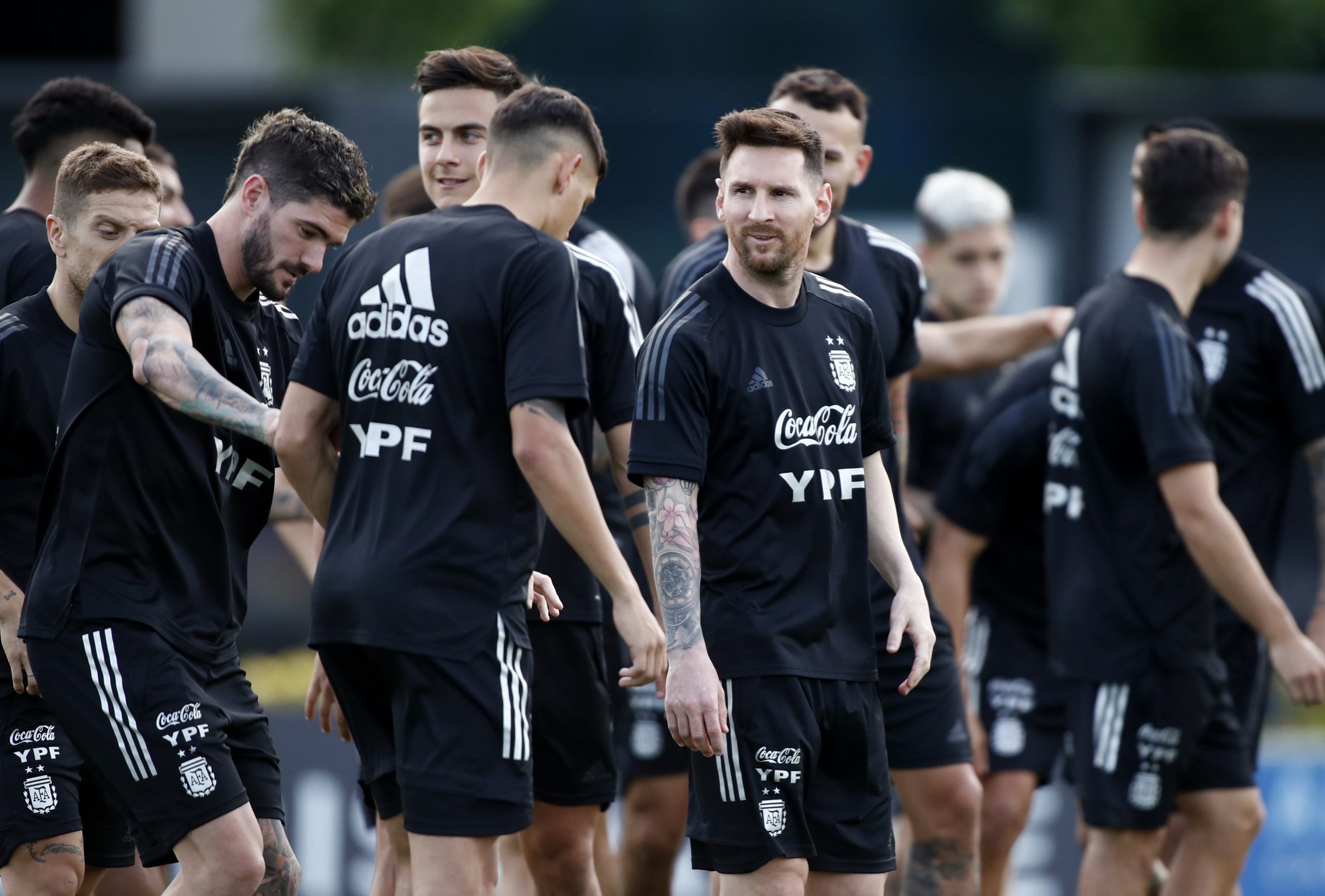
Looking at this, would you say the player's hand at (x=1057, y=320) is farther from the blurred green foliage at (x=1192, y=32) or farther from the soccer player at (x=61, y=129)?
the blurred green foliage at (x=1192, y=32)

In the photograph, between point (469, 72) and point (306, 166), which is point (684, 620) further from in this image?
point (469, 72)

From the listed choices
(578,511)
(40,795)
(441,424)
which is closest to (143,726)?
(40,795)

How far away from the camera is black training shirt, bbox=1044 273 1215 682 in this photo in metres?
5.89

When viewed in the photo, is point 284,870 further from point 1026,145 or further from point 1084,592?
point 1026,145

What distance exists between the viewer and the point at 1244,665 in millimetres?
6465

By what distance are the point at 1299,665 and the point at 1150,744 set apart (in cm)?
57

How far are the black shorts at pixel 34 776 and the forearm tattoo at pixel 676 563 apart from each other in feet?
5.99

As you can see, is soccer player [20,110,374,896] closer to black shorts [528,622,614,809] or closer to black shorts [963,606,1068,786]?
black shorts [528,622,614,809]

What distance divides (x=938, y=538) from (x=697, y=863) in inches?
112

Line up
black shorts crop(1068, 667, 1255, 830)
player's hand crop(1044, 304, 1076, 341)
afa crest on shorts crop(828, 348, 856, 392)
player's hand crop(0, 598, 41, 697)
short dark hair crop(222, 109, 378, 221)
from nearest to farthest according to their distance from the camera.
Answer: short dark hair crop(222, 109, 378, 221)
afa crest on shorts crop(828, 348, 856, 392)
player's hand crop(0, 598, 41, 697)
black shorts crop(1068, 667, 1255, 830)
player's hand crop(1044, 304, 1076, 341)

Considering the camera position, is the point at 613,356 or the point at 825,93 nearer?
the point at 613,356

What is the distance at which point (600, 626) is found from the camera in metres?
5.70

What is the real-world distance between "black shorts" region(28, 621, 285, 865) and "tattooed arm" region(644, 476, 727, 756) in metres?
1.18

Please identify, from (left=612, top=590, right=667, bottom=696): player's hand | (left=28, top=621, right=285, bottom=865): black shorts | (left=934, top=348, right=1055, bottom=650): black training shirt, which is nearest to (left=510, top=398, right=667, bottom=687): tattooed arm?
(left=612, top=590, right=667, bottom=696): player's hand
